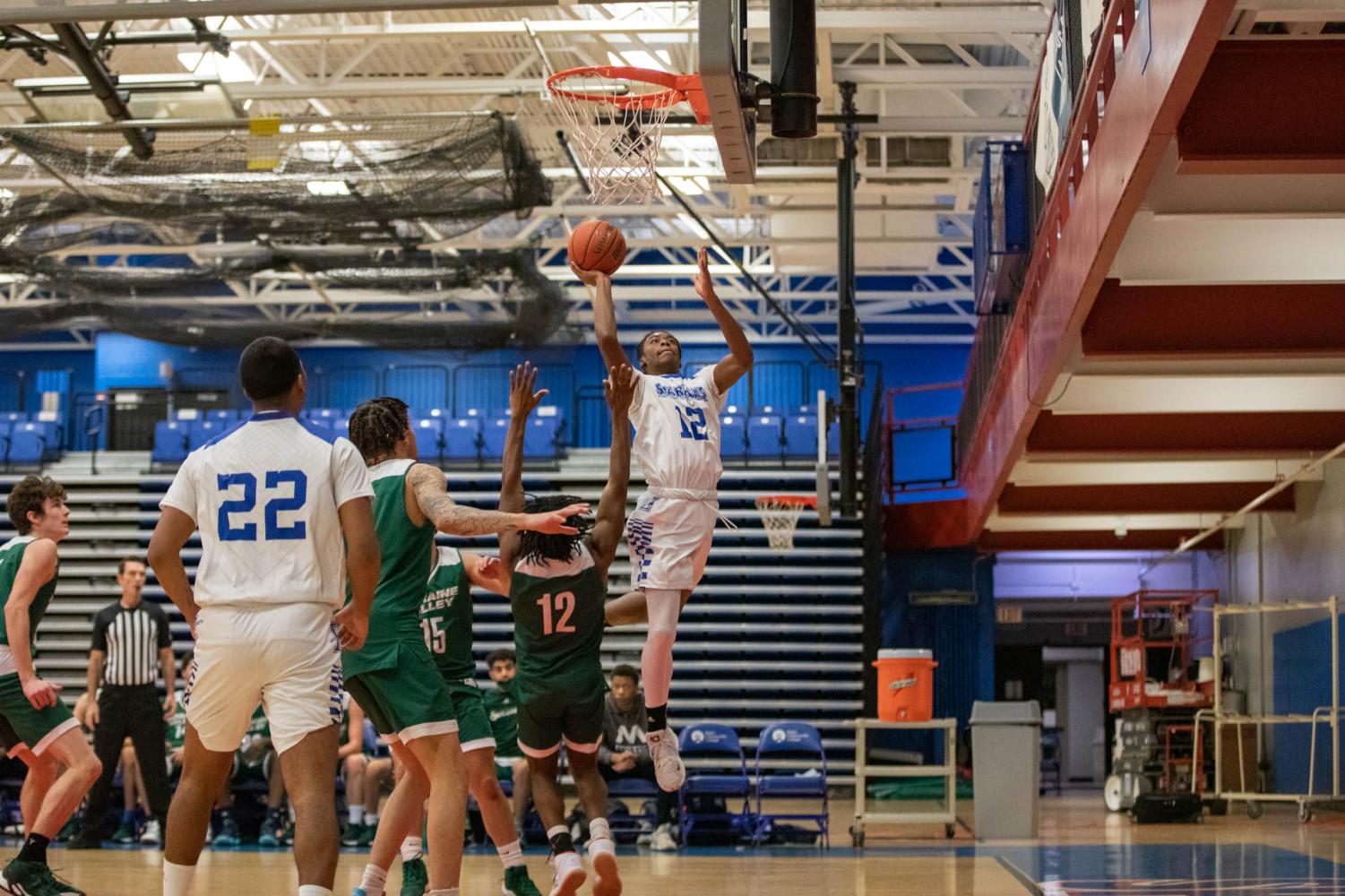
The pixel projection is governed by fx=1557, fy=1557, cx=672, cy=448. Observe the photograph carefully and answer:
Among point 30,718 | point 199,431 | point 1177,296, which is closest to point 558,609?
point 30,718

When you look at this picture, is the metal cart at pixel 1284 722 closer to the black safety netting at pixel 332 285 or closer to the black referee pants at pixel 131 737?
the black safety netting at pixel 332 285

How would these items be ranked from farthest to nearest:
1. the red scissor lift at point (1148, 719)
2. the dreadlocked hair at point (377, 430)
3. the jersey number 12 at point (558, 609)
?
the red scissor lift at point (1148, 719) → the jersey number 12 at point (558, 609) → the dreadlocked hair at point (377, 430)

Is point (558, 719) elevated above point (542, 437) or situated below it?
below

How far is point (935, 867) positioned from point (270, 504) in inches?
248

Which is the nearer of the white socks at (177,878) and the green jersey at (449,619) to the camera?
the white socks at (177,878)

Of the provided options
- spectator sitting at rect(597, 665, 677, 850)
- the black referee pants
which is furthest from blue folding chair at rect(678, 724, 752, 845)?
the black referee pants

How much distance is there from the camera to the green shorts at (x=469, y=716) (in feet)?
21.4

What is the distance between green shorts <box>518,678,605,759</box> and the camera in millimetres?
6711

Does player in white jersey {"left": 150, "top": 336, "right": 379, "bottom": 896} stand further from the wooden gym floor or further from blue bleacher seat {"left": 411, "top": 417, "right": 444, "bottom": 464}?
blue bleacher seat {"left": 411, "top": 417, "right": 444, "bottom": 464}

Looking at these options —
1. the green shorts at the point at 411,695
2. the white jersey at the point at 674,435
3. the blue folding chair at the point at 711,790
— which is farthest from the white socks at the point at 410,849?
the blue folding chair at the point at 711,790

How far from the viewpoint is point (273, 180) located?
1520cm

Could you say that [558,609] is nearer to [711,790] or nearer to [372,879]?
Answer: [372,879]

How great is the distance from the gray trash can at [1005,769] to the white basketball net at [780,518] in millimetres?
4730

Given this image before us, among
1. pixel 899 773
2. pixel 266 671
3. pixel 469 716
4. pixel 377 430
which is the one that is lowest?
pixel 899 773
